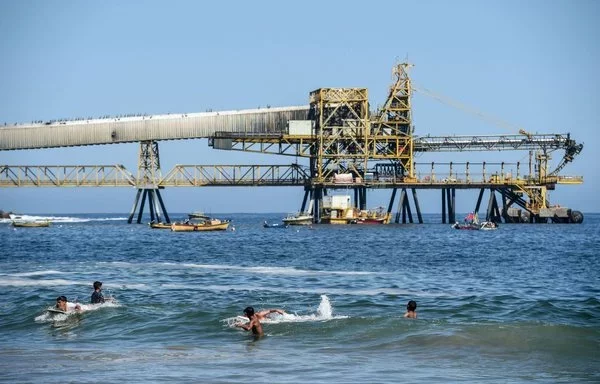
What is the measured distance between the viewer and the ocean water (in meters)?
24.4

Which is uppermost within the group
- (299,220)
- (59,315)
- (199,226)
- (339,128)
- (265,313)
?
(339,128)

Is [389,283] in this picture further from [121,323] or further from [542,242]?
[542,242]

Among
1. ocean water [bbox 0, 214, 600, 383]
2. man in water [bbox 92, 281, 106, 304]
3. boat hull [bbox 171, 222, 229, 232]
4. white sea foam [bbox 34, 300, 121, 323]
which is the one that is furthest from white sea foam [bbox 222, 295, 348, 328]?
boat hull [bbox 171, 222, 229, 232]

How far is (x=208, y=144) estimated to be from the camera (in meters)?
112

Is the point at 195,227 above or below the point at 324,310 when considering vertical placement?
above

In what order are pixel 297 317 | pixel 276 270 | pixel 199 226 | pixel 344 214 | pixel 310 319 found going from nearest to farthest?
pixel 310 319 → pixel 297 317 → pixel 276 270 → pixel 199 226 → pixel 344 214

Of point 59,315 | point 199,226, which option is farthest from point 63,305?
point 199,226

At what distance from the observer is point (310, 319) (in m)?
32.8

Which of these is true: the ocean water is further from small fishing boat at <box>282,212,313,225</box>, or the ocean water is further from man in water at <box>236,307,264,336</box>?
small fishing boat at <box>282,212,313,225</box>

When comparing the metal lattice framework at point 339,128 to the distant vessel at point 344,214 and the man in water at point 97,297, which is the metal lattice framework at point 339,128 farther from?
the man in water at point 97,297

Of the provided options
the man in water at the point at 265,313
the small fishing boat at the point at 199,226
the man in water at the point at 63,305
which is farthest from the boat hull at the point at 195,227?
the man in water at the point at 265,313

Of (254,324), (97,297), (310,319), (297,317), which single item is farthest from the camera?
(97,297)

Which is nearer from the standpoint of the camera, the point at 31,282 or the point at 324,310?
the point at 324,310

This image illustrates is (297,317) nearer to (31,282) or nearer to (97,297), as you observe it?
(97,297)
